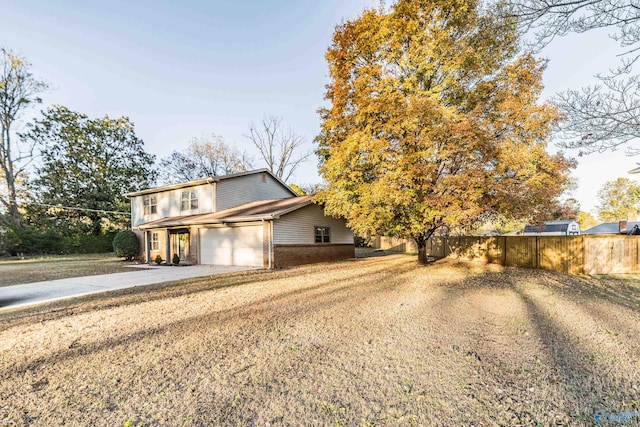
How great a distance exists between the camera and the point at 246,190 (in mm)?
18344

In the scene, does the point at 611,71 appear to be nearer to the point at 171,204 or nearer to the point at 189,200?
the point at 189,200

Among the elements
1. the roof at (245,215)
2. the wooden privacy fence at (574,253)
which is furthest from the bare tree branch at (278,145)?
the wooden privacy fence at (574,253)

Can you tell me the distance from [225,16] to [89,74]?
983cm

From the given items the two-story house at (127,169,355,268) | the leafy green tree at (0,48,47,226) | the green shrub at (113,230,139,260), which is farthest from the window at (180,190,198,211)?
the leafy green tree at (0,48,47,226)

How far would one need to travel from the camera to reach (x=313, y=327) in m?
4.80

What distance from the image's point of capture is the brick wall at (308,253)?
→ 13625 mm

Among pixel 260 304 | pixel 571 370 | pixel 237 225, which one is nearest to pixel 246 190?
pixel 237 225

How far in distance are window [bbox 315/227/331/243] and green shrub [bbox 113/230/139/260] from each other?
40.0ft

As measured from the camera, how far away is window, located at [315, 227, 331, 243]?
53.0 ft

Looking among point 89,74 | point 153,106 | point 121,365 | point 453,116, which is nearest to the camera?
point 121,365

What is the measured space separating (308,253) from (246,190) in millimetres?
6215

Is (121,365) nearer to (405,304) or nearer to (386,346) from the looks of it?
(386,346)

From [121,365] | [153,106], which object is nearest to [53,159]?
[153,106]

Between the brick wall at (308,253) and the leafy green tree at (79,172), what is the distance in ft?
75.3
